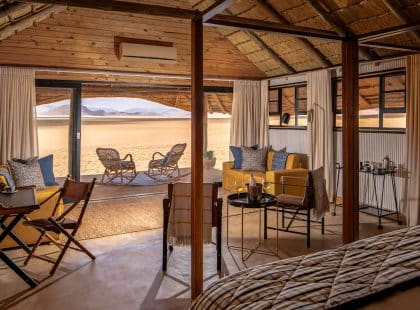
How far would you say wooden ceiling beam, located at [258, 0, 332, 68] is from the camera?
614 cm

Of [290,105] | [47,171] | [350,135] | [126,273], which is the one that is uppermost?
[290,105]

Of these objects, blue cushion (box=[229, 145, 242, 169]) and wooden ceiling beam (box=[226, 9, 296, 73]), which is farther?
blue cushion (box=[229, 145, 242, 169])

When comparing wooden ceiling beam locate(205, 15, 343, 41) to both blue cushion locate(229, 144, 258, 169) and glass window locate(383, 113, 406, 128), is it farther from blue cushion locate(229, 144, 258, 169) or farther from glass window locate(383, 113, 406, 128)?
blue cushion locate(229, 144, 258, 169)

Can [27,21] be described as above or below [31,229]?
above

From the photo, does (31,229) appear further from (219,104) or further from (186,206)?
(219,104)

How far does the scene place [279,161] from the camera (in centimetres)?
713

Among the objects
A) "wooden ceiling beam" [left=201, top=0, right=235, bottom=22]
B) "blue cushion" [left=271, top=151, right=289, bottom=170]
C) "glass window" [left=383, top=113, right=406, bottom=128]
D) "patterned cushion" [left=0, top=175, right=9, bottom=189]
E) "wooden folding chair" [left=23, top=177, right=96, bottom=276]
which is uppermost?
"wooden ceiling beam" [left=201, top=0, right=235, bottom=22]

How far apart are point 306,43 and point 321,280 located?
5544mm

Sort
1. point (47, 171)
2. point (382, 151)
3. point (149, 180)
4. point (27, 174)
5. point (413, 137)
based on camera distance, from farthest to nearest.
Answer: point (149, 180) < point (382, 151) < point (47, 171) < point (413, 137) < point (27, 174)

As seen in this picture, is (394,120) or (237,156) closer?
(394,120)

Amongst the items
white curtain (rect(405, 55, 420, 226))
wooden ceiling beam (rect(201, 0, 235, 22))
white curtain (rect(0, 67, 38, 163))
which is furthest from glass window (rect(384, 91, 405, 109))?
white curtain (rect(0, 67, 38, 163))

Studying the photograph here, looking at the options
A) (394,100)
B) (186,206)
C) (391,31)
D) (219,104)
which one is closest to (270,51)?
(394,100)

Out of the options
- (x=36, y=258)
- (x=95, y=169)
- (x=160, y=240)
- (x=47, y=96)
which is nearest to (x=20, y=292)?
(x=36, y=258)

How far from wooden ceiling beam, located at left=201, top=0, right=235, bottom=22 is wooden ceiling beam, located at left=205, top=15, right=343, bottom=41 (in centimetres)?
21
